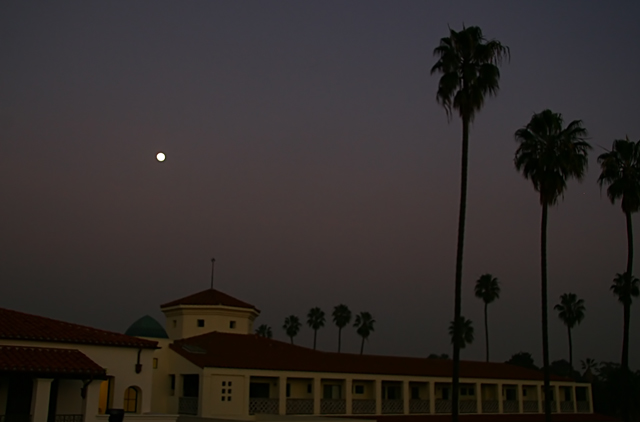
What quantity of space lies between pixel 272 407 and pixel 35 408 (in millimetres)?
17587

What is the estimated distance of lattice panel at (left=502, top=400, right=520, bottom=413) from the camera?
165ft

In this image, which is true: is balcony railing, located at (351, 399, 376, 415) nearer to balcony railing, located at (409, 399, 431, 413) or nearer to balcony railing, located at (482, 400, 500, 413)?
balcony railing, located at (409, 399, 431, 413)

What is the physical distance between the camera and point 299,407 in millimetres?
40906

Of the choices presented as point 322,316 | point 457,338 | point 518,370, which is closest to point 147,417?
point 457,338

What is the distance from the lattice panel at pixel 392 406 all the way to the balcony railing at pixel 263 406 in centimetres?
814

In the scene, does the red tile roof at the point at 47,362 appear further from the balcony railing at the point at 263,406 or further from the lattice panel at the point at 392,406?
the lattice panel at the point at 392,406

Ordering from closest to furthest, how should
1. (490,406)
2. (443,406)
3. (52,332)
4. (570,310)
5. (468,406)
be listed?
(52,332) → (443,406) → (468,406) → (490,406) → (570,310)

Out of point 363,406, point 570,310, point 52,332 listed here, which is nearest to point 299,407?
point 363,406

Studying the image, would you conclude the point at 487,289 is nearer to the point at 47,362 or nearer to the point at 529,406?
the point at 529,406

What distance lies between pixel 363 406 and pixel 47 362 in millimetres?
23029

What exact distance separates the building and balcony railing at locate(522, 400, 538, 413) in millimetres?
83

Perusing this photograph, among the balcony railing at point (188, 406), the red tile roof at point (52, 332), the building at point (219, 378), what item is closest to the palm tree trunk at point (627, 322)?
the building at point (219, 378)

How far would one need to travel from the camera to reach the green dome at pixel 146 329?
43688 millimetres

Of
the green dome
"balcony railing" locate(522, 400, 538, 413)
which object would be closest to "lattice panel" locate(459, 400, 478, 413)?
"balcony railing" locate(522, 400, 538, 413)
